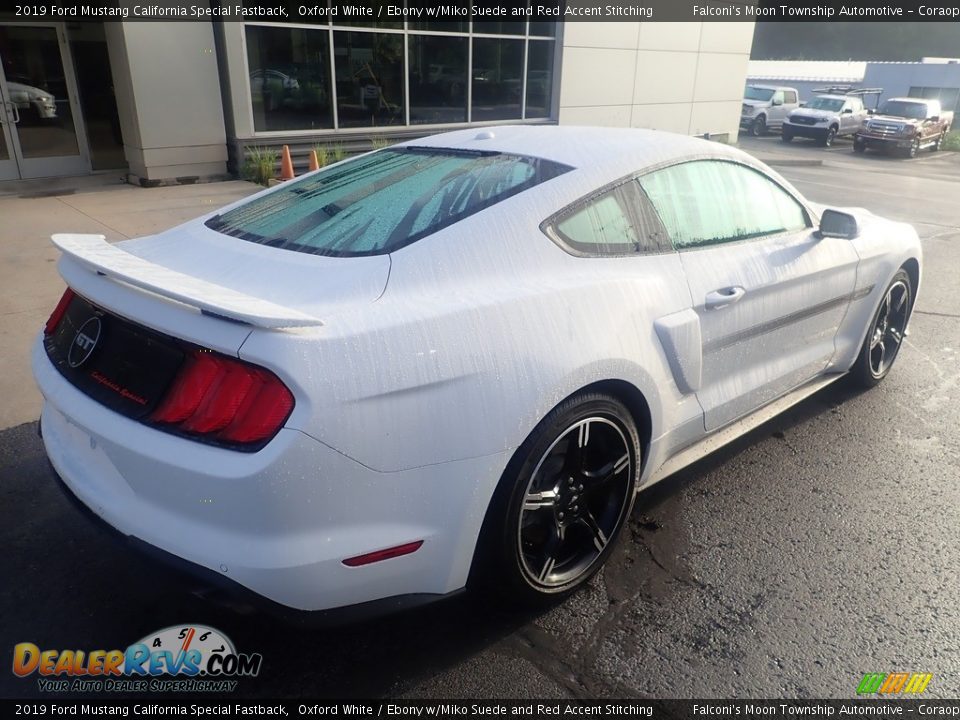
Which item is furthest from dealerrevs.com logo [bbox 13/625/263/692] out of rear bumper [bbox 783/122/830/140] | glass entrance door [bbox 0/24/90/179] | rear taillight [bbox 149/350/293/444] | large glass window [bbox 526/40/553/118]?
rear bumper [bbox 783/122/830/140]

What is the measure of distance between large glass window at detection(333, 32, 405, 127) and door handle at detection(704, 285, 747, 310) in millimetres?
11722

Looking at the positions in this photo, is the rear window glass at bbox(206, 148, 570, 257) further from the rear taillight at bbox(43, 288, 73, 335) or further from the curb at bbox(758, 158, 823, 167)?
the curb at bbox(758, 158, 823, 167)

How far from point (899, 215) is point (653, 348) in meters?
11.3

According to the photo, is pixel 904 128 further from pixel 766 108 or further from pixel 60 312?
pixel 60 312

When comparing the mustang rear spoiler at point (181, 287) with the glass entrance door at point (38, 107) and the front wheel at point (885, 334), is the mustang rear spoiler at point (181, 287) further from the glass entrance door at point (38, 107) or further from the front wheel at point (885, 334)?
the glass entrance door at point (38, 107)

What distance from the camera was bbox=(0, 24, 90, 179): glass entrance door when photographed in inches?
430

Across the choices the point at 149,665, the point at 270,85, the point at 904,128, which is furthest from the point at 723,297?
the point at 904,128

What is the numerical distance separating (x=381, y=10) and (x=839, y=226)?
1189 cm

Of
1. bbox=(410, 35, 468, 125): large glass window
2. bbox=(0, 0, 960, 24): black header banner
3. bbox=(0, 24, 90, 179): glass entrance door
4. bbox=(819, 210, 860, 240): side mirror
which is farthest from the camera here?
bbox=(410, 35, 468, 125): large glass window

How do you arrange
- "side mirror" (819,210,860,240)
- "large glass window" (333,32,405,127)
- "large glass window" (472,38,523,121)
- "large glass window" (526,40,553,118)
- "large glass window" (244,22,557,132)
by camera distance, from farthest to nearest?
"large glass window" (526,40,553,118) → "large glass window" (472,38,523,121) → "large glass window" (333,32,405,127) → "large glass window" (244,22,557,132) → "side mirror" (819,210,860,240)

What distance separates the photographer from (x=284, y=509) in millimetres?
1841

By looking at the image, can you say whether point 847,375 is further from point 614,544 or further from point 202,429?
point 202,429

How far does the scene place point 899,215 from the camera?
11836mm

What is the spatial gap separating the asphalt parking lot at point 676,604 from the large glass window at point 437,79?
39.6 ft
